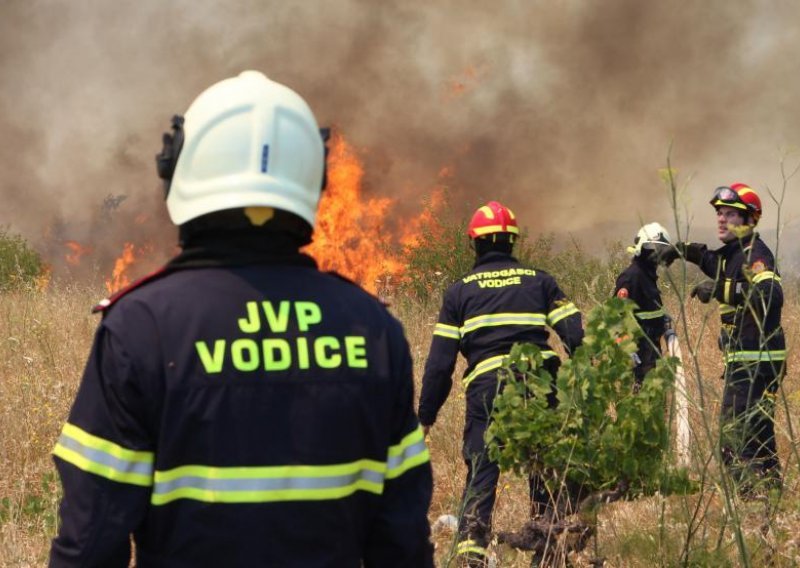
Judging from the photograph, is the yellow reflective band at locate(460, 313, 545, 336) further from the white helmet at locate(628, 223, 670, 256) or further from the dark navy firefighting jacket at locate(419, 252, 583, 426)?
the white helmet at locate(628, 223, 670, 256)

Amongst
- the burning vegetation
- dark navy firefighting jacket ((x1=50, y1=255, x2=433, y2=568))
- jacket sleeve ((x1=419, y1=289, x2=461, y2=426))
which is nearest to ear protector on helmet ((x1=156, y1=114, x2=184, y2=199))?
dark navy firefighting jacket ((x1=50, y1=255, x2=433, y2=568))

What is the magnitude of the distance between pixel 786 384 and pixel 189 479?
6770 millimetres

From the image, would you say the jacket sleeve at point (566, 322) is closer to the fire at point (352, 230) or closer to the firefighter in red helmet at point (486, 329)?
the firefighter in red helmet at point (486, 329)

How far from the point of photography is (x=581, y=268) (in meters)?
13.4

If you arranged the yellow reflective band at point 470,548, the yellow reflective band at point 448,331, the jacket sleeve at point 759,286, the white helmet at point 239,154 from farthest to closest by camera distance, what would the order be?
the jacket sleeve at point 759,286 < the yellow reflective band at point 448,331 < the yellow reflective band at point 470,548 < the white helmet at point 239,154

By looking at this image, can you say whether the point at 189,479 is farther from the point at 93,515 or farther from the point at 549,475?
the point at 549,475

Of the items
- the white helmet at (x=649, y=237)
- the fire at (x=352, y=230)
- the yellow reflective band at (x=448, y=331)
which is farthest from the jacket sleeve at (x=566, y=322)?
the fire at (x=352, y=230)

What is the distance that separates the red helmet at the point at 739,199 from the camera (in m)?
5.78

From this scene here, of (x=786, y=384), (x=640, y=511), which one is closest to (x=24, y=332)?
(x=640, y=511)

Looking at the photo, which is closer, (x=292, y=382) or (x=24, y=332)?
(x=292, y=382)

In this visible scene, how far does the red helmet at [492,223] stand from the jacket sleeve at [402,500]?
11.5 feet

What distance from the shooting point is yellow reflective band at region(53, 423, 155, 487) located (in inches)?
57.6

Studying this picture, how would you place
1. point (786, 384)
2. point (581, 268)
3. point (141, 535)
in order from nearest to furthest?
point (141, 535)
point (786, 384)
point (581, 268)

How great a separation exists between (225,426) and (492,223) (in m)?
3.83
